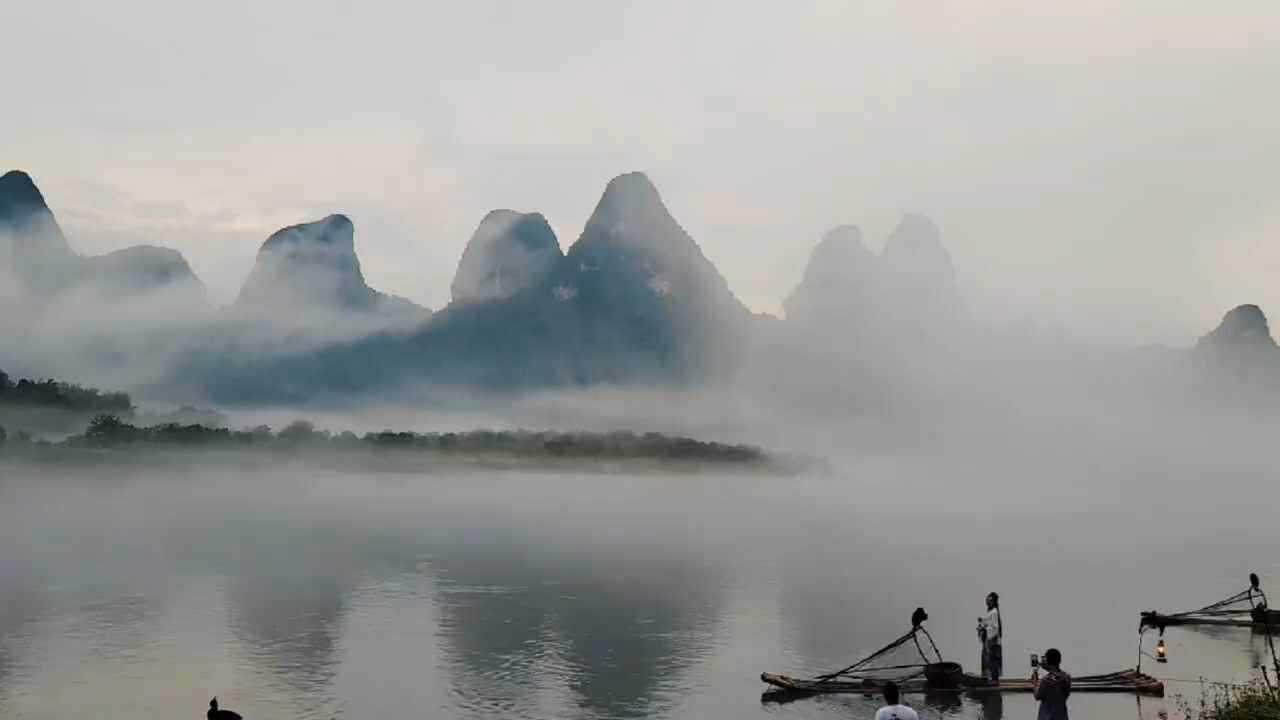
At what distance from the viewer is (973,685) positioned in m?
17.8

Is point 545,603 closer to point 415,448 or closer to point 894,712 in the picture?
point 894,712

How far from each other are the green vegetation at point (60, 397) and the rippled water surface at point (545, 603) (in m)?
73.8

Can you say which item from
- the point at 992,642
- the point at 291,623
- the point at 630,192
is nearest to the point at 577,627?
the point at 291,623

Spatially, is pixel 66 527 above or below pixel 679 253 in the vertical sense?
below

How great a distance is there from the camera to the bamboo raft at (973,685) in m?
17.7

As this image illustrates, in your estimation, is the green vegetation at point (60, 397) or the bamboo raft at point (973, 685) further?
the green vegetation at point (60, 397)

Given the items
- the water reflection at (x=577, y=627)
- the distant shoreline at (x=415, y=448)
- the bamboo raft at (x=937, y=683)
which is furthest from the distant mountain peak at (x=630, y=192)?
the bamboo raft at (x=937, y=683)

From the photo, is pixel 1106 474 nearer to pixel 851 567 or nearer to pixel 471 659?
pixel 851 567

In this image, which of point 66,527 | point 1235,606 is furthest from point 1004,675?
point 66,527

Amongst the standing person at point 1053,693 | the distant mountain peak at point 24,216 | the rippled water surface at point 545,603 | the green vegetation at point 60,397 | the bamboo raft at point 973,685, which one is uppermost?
the distant mountain peak at point 24,216

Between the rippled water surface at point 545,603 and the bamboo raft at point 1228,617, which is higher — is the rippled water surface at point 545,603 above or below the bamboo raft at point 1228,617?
below

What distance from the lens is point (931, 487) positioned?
149250 millimetres

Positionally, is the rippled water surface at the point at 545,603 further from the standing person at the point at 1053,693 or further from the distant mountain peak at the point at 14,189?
the distant mountain peak at the point at 14,189

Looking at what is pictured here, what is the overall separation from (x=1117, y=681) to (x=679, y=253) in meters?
155
